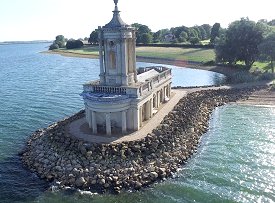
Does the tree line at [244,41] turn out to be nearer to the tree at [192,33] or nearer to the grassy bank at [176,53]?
the grassy bank at [176,53]

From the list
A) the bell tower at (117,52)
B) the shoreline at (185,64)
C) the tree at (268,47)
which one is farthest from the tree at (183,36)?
the bell tower at (117,52)

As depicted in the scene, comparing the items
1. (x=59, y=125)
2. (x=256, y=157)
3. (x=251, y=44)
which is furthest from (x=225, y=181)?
(x=251, y=44)

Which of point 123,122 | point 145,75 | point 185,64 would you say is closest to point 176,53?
point 185,64

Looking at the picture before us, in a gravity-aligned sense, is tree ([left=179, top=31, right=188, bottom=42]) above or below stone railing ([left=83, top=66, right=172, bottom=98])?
above

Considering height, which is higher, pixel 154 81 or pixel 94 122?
pixel 154 81

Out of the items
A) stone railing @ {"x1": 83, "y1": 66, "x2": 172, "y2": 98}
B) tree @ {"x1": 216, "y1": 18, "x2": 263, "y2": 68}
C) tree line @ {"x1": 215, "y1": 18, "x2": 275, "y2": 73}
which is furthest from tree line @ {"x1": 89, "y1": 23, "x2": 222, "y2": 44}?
stone railing @ {"x1": 83, "y1": 66, "x2": 172, "y2": 98}

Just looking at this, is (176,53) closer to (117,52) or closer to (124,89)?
(117,52)

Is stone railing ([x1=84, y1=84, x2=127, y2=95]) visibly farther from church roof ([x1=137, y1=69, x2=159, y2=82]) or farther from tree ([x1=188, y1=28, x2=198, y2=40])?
tree ([x1=188, y1=28, x2=198, y2=40])

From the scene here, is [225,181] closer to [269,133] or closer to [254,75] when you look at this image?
[269,133]
